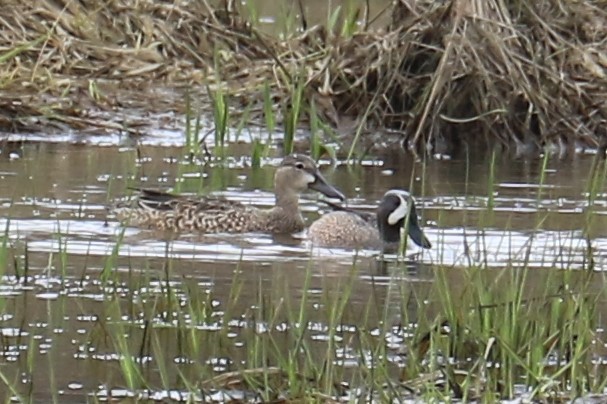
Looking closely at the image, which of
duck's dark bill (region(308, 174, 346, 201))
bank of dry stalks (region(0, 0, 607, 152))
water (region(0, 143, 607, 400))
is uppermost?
bank of dry stalks (region(0, 0, 607, 152))

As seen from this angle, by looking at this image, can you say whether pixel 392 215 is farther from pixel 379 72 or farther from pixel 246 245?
pixel 379 72

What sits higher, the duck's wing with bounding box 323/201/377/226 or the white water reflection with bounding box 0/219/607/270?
the duck's wing with bounding box 323/201/377/226

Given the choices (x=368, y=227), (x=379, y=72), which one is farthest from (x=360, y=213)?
(x=379, y=72)

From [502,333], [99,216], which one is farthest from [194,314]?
[99,216]

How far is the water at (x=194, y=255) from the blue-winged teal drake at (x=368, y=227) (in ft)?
0.43

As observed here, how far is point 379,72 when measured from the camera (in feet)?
42.8

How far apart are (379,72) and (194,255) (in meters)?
4.80

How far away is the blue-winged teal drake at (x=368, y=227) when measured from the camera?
9336 millimetres

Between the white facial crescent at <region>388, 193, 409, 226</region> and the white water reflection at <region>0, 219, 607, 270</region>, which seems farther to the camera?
the white facial crescent at <region>388, 193, 409, 226</region>

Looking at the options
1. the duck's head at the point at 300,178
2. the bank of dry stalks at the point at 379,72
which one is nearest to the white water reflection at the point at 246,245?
the duck's head at the point at 300,178

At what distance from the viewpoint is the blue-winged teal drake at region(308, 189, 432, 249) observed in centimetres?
934

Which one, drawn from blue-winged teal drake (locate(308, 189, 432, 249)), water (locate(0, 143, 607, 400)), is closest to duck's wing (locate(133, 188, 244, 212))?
water (locate(0, 143, 607, 400))

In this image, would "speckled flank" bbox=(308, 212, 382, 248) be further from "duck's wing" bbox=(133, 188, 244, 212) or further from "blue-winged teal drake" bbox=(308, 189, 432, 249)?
"duck's wing" bbox=(133, 188, 244, 212)

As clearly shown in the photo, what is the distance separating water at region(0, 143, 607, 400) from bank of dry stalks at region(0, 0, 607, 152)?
19.3 inches
